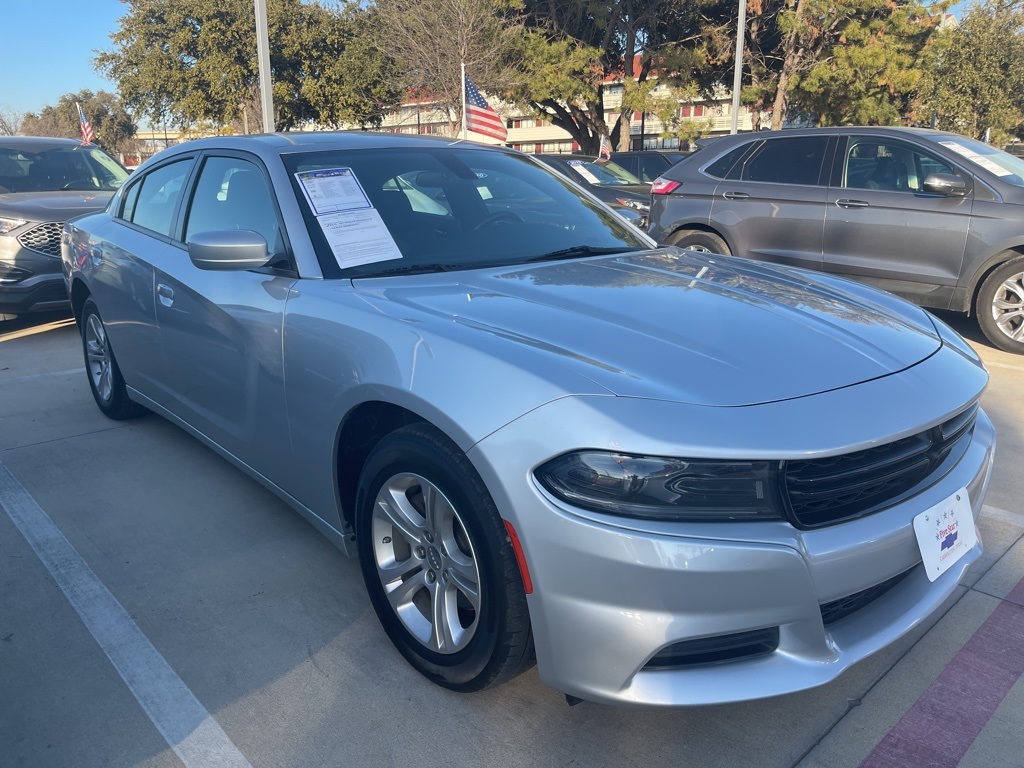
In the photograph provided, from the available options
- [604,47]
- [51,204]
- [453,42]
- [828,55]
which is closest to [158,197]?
[51,204]

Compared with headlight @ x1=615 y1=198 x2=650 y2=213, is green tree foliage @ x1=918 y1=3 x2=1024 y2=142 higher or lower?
higher

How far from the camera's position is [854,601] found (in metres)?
2.04

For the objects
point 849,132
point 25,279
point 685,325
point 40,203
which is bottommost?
point 25,279

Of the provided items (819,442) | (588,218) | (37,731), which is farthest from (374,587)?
(588,218)

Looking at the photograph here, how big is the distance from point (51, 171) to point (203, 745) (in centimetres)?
795

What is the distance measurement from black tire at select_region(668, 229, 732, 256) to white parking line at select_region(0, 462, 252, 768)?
5537 mm

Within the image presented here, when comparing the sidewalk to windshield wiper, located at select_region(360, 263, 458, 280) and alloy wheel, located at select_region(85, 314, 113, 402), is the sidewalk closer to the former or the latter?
windshield wiper, located at select_region(360, 263, 458, 280)

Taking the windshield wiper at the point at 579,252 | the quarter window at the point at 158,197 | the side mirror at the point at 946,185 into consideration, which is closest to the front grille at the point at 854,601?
the windshield wiper at the point at 579,252

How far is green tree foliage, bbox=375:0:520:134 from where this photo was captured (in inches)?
883

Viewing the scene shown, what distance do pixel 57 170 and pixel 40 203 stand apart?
1.33 m

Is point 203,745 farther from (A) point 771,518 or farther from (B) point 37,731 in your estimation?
(A) point 771,518

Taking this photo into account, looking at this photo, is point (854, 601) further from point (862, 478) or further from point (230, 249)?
point (230, 249)

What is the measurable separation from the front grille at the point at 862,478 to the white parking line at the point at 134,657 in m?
1.57

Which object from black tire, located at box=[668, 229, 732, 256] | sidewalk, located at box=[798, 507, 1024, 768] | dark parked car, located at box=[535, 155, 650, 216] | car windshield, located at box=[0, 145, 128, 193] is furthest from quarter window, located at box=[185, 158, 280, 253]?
dark parked car, located at box=[535, 155, 650, 216]
